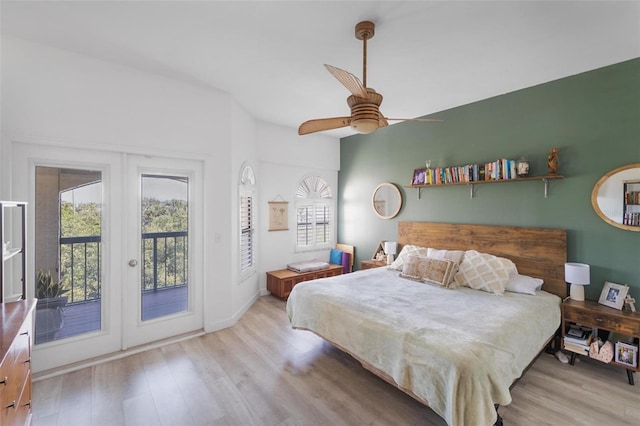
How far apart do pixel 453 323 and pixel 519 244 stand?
6.08 feet

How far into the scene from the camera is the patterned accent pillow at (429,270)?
10.7ft

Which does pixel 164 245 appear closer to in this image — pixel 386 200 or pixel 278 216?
pixel 278 216

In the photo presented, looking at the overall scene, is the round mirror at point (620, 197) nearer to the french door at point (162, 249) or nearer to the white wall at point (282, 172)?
the white wall at point (282, 172)

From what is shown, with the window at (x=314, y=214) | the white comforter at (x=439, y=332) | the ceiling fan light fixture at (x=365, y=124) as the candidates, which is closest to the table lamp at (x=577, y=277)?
the white comforter at (x=439, y=332)

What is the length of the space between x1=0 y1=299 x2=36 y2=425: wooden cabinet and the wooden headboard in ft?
14.0

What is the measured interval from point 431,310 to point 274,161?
3.44 metres

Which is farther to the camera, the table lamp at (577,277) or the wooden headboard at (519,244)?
the wooden headboard at (519,244)

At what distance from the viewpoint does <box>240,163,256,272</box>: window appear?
4.16 m

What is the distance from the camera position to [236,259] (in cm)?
391

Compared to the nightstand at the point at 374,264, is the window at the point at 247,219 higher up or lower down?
higher up

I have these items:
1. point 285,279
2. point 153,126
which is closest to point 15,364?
point 153,126

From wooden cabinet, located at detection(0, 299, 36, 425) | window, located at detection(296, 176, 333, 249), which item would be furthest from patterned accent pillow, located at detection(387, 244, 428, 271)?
wooden cabinet, located at detection(0, 299, 36, 425)

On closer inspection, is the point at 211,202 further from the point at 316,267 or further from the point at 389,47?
the point at 389,47

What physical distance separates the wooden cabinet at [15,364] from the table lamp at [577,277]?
163 inches
